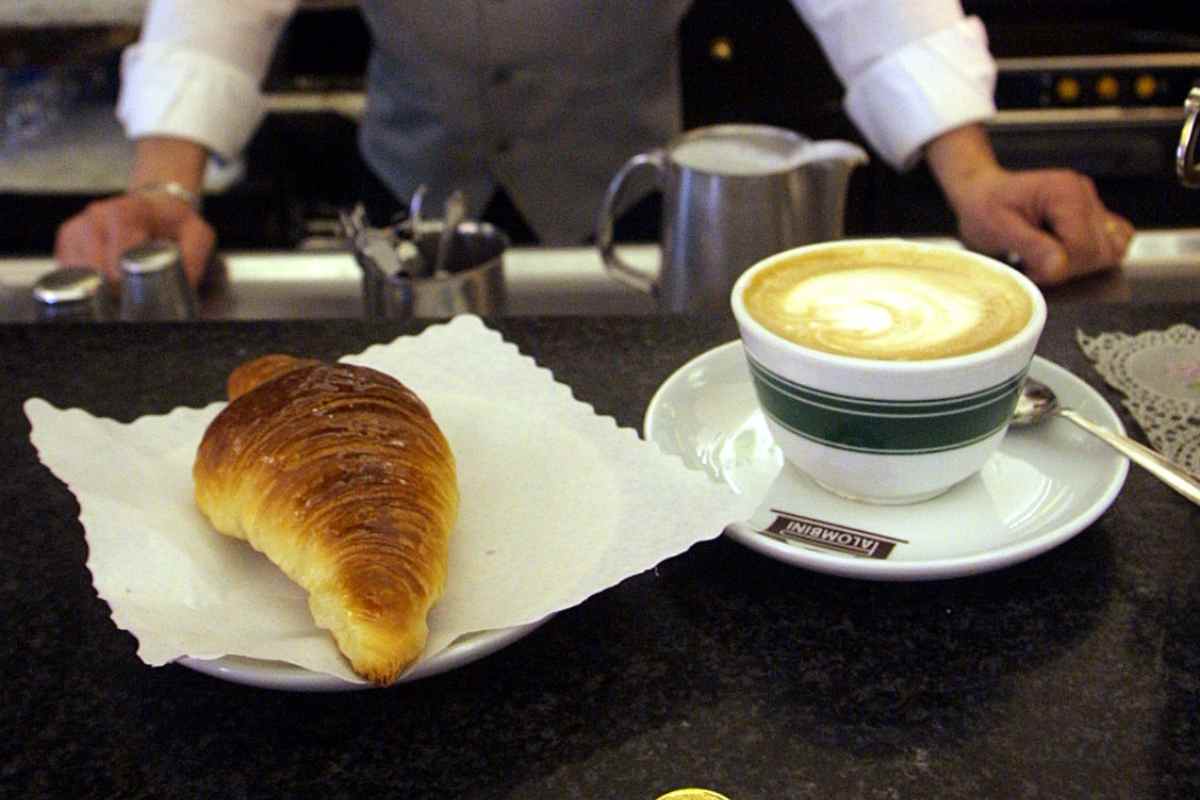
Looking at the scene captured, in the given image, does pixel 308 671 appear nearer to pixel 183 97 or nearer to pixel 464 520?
pixel 464 520

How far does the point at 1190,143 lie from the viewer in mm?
607

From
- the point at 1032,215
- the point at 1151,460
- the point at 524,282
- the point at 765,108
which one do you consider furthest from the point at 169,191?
the point at 765,108

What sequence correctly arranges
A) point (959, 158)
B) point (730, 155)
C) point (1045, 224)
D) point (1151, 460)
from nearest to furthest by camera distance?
point (1151, 460)
point (730, 155)
point (1045, 224)
point (959, 158)

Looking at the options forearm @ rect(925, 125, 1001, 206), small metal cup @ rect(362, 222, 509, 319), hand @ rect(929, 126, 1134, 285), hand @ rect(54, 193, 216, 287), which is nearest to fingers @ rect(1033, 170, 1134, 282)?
hand @ rect(929, 126, 1134, 285)

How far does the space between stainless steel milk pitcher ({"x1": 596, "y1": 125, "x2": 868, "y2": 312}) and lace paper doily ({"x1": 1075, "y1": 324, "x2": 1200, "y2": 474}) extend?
235mm

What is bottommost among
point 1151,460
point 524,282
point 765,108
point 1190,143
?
point 765,108

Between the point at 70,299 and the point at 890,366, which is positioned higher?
the point at 890,366

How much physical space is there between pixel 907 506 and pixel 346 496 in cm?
30

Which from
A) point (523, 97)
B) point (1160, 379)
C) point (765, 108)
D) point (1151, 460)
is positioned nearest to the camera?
point (1151, 460)

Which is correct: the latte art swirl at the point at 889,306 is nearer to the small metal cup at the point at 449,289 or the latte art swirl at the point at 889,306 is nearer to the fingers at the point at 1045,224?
the small metal cup at the point at 449,289

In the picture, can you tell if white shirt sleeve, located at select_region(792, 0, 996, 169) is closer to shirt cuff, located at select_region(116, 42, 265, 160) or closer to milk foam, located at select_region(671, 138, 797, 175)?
milk foam, located at select_region(671, 138, 797, 175)

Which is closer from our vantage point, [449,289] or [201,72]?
[449,289]

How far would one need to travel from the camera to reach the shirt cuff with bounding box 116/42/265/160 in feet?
4.21

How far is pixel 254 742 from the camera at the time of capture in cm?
51
